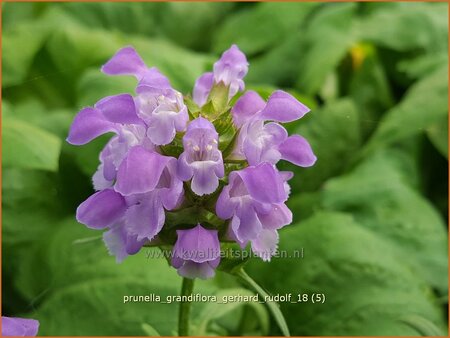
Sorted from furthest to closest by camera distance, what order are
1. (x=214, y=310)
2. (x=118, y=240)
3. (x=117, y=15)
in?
(x=117, y=15)
(x=214, y=310)
(x=118, y=240)

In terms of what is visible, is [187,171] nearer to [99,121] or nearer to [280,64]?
[99,121]

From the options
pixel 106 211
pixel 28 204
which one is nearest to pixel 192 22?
pixel 28 204

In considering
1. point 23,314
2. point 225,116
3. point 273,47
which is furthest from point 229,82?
point 273,47

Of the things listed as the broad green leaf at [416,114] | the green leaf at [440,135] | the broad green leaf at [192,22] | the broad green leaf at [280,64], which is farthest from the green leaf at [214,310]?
the broad green leaf at [192,22]

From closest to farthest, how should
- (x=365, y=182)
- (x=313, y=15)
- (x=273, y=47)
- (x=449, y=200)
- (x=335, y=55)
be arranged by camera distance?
(x=365, y=182) < (x=449, y=200) < (x=335, y=55) < (x=273, y=47) < (x=313, y=15)

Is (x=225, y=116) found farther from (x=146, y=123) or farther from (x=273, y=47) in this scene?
(x=273, y=47)

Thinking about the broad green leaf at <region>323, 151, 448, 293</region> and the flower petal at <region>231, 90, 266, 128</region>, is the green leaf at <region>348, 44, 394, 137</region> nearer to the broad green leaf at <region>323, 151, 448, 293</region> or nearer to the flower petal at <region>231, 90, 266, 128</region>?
the broad green leaf at <region>323, 151, 448, 293</region>

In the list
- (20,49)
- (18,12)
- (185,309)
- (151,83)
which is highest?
(151,83)
